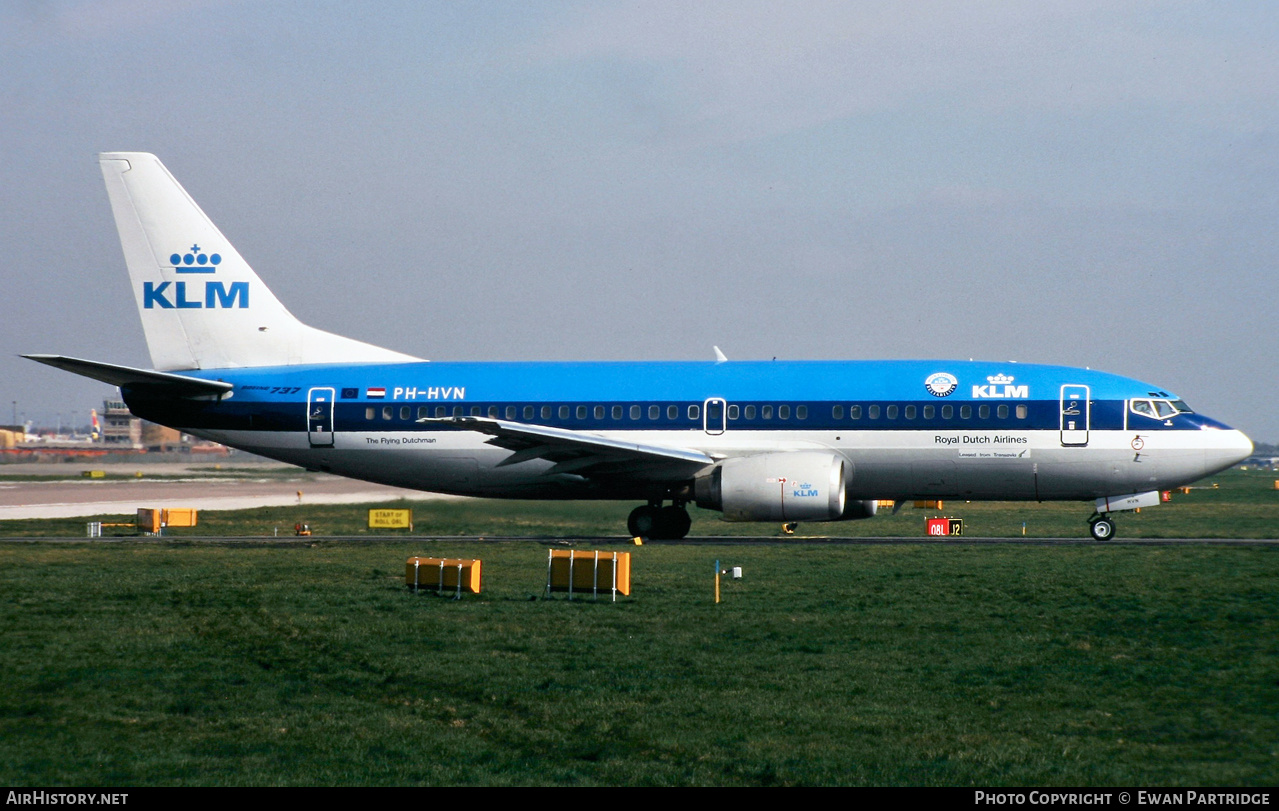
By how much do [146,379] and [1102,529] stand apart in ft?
92.6

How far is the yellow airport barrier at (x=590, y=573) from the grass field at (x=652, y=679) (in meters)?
0.58

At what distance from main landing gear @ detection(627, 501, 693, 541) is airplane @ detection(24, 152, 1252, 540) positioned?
0.05 meters

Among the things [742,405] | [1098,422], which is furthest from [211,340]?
[1098,422]

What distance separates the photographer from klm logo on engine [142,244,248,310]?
3806cm

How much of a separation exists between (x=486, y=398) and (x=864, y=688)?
77.5 feet

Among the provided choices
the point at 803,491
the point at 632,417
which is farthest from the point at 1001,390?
the point at 632,417

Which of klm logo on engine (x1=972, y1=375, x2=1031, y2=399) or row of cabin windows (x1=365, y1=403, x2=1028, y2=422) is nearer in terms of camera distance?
row of cabin windows (x1=365, y1=403, x2=1028, y2=422)

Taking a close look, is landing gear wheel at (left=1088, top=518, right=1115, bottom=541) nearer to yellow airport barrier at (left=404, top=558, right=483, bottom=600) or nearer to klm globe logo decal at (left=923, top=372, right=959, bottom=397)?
klm globe logo decal at (left=923, top=372, right=959, bottom=397)

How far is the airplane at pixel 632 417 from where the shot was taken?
111 feet

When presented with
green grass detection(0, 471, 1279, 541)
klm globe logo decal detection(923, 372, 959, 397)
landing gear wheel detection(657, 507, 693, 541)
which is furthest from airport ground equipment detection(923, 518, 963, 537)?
landing gear wheel detection(657, 507, 693, 541)

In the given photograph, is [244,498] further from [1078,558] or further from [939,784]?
[939,784]

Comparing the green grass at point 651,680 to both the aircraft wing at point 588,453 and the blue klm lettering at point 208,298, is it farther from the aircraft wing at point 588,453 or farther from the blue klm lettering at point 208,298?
the blue klm lettering at point 208,298

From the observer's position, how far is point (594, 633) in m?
18.1
